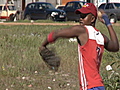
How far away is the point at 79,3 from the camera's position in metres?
33.7

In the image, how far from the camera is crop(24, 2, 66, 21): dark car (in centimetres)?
3250

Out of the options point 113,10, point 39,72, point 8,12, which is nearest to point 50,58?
point 39,72

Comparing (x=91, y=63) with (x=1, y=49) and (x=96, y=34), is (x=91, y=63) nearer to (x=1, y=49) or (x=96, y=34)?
(x=96, y=34)

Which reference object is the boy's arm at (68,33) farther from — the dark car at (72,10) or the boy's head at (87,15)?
the dark car at (72,10)

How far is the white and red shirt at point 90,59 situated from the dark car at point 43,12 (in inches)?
1093

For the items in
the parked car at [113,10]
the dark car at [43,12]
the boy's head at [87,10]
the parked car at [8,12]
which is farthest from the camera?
the parked car at [8,12]

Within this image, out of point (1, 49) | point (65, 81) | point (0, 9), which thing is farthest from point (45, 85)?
point (0, 9)

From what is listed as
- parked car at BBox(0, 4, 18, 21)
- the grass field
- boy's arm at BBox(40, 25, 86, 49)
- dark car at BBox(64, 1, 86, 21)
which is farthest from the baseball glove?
parked car at BBox(0, 4, 18, 21)

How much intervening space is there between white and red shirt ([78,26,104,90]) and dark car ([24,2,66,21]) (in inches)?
1093

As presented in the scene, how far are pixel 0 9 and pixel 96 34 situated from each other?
3706 centimetres

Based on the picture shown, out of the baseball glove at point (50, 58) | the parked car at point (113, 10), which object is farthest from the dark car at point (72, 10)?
the baseball glove at point (50, 58)

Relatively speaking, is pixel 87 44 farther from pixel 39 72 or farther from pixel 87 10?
pixel 39 72

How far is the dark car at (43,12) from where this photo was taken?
107 ft

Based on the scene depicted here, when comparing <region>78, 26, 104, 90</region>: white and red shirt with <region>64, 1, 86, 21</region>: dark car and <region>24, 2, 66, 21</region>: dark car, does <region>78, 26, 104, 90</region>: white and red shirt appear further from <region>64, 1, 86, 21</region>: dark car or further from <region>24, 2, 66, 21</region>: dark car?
<region>64, 1, 86, 21</region>: dark car
